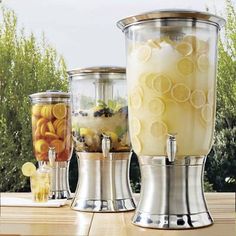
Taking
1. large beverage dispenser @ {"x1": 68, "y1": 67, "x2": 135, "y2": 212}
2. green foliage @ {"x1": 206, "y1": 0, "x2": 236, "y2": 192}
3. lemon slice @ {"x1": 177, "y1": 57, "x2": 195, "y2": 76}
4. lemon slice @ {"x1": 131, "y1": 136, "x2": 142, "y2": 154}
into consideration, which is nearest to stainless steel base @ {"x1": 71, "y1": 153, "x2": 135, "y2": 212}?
large beverage dispenser @ {"x1": 68, "y1": 67, "x2": 135, "y2": 212}

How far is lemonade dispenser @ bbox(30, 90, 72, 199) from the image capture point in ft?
4.01

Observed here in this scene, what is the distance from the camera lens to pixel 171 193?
82 cm

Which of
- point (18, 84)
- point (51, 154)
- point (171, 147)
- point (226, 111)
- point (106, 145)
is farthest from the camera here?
point (18, 84)

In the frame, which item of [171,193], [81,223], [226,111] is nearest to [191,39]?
[171,193]

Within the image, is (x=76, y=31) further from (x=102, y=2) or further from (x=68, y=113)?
(x=68, y=113)

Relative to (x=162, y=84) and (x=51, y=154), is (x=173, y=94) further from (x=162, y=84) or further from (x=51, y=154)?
(x=51, y=154)

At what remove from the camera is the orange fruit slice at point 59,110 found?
1220 mm

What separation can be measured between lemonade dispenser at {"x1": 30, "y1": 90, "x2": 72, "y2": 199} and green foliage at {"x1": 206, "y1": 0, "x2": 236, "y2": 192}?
221 cm

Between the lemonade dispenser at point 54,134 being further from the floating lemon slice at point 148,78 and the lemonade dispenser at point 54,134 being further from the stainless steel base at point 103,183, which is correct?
the floating lemon slice at point 148,78

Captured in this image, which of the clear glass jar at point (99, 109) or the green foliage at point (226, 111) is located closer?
the clear glass jar at point (99, 109)

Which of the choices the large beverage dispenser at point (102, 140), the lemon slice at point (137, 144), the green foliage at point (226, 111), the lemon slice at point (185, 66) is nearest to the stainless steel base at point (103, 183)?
the large beverage dispenser at point (102, 140)

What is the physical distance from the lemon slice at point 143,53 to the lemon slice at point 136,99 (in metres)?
0.05

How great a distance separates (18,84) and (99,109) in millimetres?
2572

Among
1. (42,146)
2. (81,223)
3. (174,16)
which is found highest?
(174,16)
